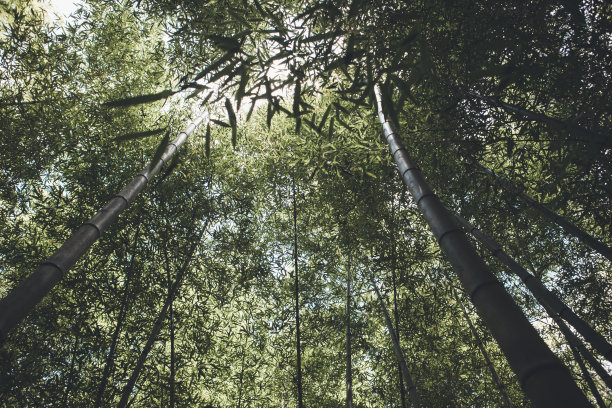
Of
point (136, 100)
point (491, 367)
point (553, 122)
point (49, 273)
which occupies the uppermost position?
point (491, 367)

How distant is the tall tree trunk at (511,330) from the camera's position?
0.83 m

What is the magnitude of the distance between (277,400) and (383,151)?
509 centimetres

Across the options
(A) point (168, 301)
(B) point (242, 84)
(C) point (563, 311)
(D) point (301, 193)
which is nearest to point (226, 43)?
(B) point (242, 84)

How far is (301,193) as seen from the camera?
16.8 feet

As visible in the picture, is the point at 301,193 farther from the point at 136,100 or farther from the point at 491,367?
the point at 491,367

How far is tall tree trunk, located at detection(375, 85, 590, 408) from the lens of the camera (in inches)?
32.6

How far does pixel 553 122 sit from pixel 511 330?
1895mm

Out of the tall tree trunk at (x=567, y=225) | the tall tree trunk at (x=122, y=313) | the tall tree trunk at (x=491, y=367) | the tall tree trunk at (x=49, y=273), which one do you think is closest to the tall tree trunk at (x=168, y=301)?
the tall tree trunk at (x=122, y=313)

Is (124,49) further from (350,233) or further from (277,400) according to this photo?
(277,400)

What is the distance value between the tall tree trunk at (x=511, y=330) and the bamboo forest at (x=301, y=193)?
2 centimetres

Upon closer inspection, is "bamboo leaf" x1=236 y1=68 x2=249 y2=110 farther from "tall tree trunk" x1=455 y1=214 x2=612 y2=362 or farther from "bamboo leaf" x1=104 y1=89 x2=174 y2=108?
"tall tree trunk" x1=455 y1=214 x2=612 y2=362

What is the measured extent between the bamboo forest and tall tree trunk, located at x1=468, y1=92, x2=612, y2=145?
19mm

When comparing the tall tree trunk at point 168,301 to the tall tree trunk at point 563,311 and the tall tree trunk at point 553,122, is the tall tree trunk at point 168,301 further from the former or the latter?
the tall tree trunk at point 553,122

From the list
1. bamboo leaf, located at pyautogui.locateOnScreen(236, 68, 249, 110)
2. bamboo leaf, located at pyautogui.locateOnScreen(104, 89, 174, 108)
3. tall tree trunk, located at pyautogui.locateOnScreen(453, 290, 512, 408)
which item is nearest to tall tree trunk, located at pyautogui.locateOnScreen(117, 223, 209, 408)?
bamboo leaf, located at pyautogui.locateOnScreen(104, 89, 174, 108)
